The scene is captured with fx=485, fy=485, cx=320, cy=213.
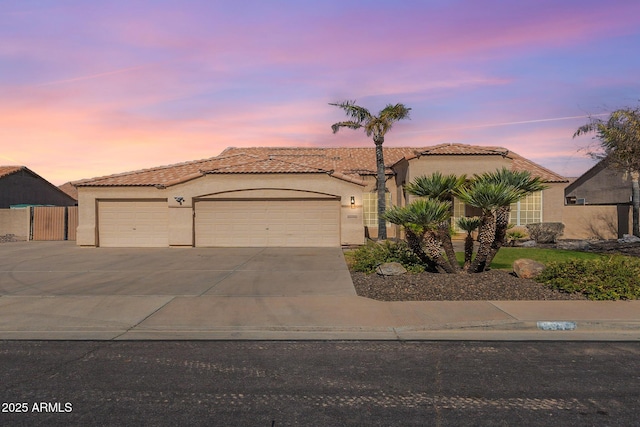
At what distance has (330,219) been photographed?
22.7m

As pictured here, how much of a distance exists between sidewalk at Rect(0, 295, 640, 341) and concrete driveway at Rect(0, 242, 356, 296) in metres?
1.26

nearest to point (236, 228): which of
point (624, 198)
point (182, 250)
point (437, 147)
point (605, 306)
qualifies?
point (182, 250)

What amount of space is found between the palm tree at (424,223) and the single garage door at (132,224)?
564 inches

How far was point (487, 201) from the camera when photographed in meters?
11.0

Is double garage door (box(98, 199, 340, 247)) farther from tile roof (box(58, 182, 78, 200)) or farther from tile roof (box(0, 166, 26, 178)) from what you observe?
tile roof (box(58, 182, 78, 200))

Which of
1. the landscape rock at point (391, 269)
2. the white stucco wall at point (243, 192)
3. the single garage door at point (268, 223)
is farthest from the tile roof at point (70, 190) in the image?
the landscape rock at point (391, 269)

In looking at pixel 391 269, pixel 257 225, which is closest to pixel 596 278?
pixel 391 269

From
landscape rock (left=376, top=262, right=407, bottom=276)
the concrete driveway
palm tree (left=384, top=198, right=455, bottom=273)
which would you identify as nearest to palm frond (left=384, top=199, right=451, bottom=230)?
palm tree (left=384, top=198, right=455, bottom=273)

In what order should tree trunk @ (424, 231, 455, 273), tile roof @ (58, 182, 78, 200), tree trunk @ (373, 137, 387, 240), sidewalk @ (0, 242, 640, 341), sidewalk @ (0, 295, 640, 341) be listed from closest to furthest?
sidewalk @ (0, 295, 640, 341), sidewalk @ (0, 242, 640, 341), tree trunk @ (424, 231, 455, 273), tree trunk @ (373, 137, 387, 240), tile roof @ (58, 182, 78, 200)

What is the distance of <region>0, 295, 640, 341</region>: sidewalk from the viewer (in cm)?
773

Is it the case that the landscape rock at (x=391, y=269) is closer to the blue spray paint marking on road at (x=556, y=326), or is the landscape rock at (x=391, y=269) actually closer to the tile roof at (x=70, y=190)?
the blue spray paint marking on road at (x=556, y=326)

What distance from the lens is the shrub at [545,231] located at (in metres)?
23.5

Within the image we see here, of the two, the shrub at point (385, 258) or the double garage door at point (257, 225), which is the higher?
the double garage door at point (257, 225)

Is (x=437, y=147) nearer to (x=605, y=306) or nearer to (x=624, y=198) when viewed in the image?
(x=605, y=306)
